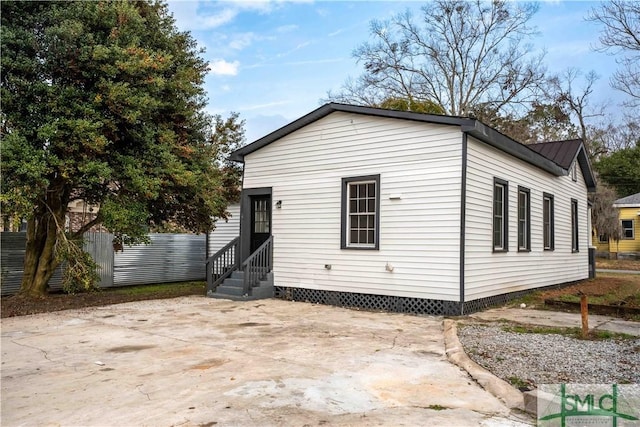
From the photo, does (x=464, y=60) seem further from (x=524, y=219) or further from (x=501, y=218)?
(x=501, y=218)

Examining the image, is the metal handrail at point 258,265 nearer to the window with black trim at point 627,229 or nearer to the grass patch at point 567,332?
the grass patch at point 567,332

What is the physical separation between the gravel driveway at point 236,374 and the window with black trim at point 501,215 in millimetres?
3100

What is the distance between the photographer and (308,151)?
10.5 metres

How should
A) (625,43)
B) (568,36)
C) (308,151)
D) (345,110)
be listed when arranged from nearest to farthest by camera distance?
(345,110)
(308,151)
(625,43)
(568,36)

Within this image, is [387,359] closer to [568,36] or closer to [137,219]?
[137,219]

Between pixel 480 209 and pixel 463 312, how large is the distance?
2.03 meters

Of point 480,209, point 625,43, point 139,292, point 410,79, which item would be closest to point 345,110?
point 480,209

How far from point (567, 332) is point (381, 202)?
13.3 ft

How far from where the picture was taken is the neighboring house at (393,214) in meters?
8.43

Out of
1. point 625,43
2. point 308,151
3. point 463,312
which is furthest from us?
point 625,43

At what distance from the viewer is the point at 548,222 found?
12438mm

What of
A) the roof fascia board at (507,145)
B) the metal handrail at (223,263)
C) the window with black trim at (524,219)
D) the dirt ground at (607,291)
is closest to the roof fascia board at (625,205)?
the dirt ground at (607,291)

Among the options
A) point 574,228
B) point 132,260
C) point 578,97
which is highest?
point 578,97

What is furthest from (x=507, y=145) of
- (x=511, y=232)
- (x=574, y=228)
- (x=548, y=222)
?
(x=574, y=228)
